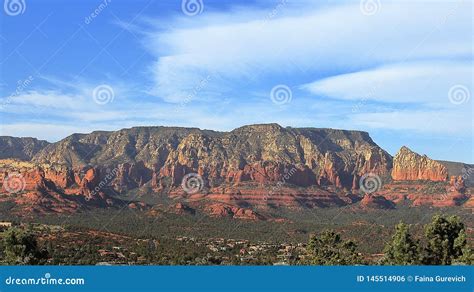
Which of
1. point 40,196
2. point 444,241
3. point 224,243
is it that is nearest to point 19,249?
point 444,241

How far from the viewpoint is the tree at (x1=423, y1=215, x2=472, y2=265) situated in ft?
137

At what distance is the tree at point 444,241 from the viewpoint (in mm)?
41750

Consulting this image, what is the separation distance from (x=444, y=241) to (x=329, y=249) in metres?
11.9

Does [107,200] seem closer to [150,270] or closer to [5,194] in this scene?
[5,194]

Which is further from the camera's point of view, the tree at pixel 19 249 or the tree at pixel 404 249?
the tree at pixel 19 249

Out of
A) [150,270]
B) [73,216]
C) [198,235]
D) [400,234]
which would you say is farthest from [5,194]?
[150,270]

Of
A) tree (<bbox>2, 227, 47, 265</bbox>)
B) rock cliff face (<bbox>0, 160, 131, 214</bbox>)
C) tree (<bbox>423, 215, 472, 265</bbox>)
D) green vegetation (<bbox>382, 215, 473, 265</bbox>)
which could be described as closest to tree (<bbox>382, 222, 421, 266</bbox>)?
green vegetation (<bbox>382, 215, 473, 265</bbox>)

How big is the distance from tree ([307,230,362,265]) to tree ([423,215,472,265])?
8622 millimetres

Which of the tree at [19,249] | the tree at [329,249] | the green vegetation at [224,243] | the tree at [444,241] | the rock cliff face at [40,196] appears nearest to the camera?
the tree at [444,241]

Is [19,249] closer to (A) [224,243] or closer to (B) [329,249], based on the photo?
(B) [329,249]

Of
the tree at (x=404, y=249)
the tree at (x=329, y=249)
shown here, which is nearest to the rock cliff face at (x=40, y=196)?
the tree at (x=329, y=249)

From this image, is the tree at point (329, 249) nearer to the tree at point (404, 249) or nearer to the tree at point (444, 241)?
the tree at point (404, 249)

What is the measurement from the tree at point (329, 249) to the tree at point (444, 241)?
862 centimetres

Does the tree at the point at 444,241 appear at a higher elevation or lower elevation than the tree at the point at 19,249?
higher
